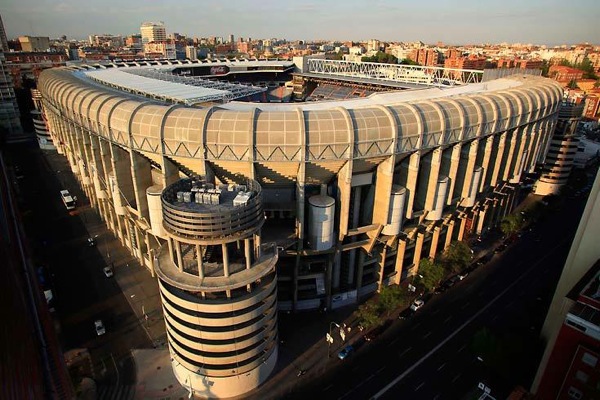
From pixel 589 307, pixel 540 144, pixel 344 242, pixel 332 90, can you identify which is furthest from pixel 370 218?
pixel 332 90

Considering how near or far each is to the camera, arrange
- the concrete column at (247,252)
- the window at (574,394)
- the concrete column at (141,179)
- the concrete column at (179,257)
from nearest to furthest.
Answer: the window at (574,394) < the concrete column at (179,257) < the concrete column at (247,252) < the concrete column at (141,179)

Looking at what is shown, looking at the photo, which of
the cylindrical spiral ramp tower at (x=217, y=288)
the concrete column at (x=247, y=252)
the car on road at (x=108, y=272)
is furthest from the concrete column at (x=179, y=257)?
the car on road at (x=108, y=272)

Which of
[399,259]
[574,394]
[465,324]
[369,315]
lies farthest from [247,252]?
[465,324]

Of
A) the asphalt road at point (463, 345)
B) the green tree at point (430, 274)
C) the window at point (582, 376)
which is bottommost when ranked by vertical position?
the asphalt road at point (463, 345)

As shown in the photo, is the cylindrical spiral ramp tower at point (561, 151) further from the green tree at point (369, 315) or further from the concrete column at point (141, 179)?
the concrete column at point (141, 179)

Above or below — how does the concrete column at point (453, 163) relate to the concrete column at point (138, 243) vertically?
above

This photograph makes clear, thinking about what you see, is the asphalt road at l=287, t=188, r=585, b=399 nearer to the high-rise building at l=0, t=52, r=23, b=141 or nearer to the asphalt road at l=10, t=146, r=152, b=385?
the asphalt road at l=10, t=146, r=152, b=385
